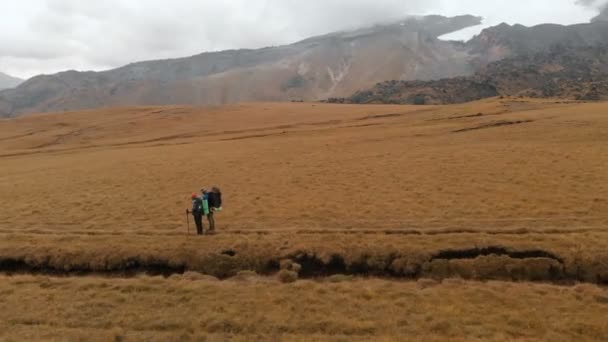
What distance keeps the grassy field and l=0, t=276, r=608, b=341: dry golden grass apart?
0.22 feet

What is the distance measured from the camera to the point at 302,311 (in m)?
14.6

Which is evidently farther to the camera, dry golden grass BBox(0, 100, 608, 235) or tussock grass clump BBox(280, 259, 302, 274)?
dry golden grass BBox(0, 100, 608, 235)

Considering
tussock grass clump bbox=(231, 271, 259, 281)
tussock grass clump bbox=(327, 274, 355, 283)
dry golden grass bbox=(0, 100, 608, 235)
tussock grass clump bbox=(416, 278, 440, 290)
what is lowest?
tussock grass clump bbox=(327, 274, 355, 283)

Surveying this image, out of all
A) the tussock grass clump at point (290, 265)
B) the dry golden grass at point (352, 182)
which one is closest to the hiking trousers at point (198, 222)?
the dry golden grass at point (352, 182)

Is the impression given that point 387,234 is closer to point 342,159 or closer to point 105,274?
point 105,274

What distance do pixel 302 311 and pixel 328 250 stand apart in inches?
230

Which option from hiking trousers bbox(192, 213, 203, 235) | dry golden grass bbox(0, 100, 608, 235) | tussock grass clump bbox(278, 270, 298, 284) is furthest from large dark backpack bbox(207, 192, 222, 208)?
tussock grass clump bbox(278, 270, 298, 284)

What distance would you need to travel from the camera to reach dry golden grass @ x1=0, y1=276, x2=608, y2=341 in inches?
518

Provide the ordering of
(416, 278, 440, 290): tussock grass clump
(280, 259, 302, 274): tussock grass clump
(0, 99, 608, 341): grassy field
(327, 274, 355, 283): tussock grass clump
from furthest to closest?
1. (280, 259, 302, 274): tussock grass clump
2. (327, 274, 355, 283): tussock grass clump
3. (416, 278, 440, 290): tussock grass clump
4. (0, 99, 608, 341): grassy field

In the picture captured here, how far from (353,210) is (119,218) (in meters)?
16.3

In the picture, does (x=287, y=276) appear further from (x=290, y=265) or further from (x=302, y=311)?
(x=302, y=311)

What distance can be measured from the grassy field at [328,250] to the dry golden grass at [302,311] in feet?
0.22

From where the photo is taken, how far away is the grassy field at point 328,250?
13.9 meters

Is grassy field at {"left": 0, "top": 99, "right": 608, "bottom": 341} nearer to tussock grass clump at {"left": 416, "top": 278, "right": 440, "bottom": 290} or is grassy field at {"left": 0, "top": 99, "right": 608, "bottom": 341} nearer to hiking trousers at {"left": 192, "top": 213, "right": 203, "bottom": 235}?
tussock grass clump at {"left": 416, "top": 278, "right": 440, "bottom": 290}
